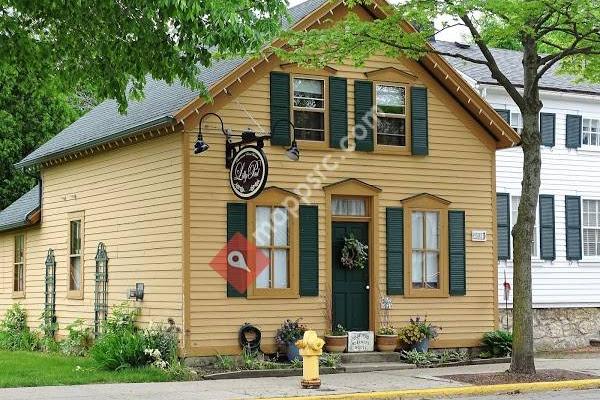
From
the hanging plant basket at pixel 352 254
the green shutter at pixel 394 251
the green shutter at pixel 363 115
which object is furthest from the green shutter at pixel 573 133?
the hanging plant basket at pixel 352 254

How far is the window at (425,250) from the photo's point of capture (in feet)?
66.4

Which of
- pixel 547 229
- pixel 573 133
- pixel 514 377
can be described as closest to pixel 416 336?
pixel 514 377

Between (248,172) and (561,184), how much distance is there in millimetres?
10971

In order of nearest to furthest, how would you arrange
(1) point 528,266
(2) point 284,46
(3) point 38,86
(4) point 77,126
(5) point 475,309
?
(3) point 38,86
(1) point 528,266
(2) point 284,46
(5) point 475,309
(4) point 77,126

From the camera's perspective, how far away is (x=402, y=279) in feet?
65.4

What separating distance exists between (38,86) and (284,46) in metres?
4.94

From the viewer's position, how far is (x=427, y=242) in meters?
20.4

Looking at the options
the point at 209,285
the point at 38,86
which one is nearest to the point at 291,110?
the point at 209,285

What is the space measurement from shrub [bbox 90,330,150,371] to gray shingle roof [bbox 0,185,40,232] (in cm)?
733

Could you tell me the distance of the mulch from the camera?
16.8 meters

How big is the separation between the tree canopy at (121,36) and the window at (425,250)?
22.2 feet

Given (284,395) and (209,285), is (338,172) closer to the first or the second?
(209,285)

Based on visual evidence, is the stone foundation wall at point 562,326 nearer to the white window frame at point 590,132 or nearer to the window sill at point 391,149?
the white window frame at point 590,132

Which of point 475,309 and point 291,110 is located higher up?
point 291,110
